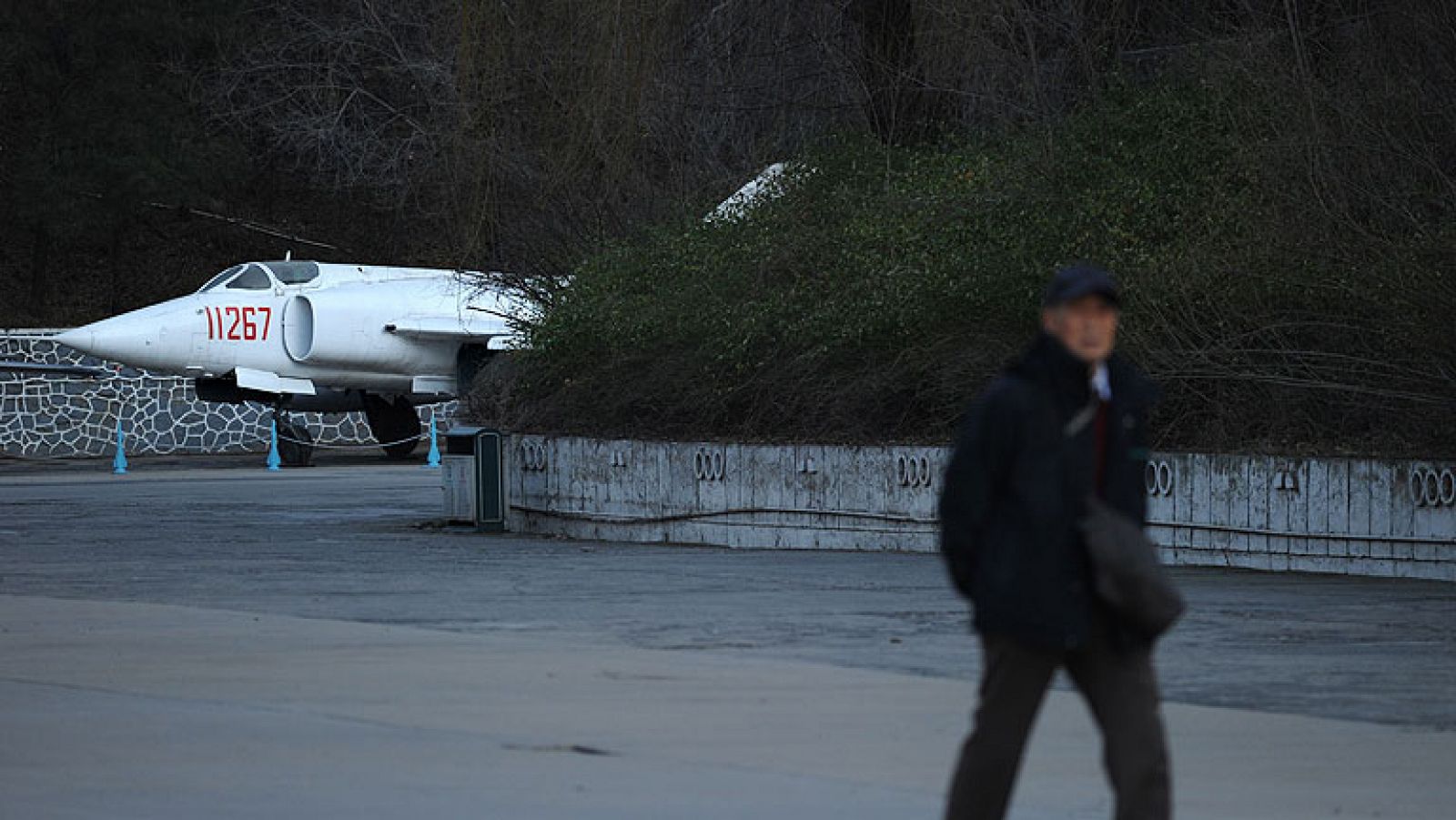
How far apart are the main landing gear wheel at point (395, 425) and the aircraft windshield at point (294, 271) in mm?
A: 3275

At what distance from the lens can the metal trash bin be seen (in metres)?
23.5

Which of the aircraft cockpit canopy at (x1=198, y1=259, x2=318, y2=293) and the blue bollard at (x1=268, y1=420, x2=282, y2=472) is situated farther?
the blue bollard at (x1=268, y1=420, x2=282, y2=472)

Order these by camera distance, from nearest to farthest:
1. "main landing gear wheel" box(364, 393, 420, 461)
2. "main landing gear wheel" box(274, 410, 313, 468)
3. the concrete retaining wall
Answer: the concrete retaining wall
"main landing gear wheel" box(274, 410, 313, 468)
"main landing gear wheel" box(364, 393, 420, 461)

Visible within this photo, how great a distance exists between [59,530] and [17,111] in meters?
30.5

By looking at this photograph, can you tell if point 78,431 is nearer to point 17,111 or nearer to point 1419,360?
point 17,111

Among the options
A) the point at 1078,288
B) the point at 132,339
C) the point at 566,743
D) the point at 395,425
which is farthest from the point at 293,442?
the point at 1078,288

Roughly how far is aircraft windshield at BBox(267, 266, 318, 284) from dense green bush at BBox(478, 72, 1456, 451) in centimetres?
1380

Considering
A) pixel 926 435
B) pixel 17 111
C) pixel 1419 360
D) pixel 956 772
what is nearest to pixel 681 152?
pixel 926 435

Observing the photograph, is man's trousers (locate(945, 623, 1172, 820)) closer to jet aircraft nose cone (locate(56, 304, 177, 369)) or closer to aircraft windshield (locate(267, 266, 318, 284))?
jet aircraft nose cone (locate(56, 304, 177, 369))

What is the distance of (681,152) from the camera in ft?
85.8

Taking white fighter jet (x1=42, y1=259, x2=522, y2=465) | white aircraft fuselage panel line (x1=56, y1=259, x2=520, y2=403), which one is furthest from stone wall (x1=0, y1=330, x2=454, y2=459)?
white aircraft fuselage panel line (x1=56, y1=259, x2=520, y2=403)

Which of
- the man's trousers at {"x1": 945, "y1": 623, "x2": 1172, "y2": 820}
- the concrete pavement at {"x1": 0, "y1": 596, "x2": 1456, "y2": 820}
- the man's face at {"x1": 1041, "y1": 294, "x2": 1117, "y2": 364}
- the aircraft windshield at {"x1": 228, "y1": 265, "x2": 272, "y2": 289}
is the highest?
the aircraft windshield at {"x1": 228, "y1": 265, "x2": 272, "y2": 289}

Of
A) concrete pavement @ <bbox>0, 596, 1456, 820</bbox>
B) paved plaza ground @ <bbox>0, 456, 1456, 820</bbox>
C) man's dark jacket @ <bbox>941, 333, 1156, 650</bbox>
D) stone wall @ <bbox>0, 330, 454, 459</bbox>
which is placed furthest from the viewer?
stone wall @ <bbox>0, 330, 454, 459</bbox>

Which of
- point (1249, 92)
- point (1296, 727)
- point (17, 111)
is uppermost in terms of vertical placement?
point (17, 111)
